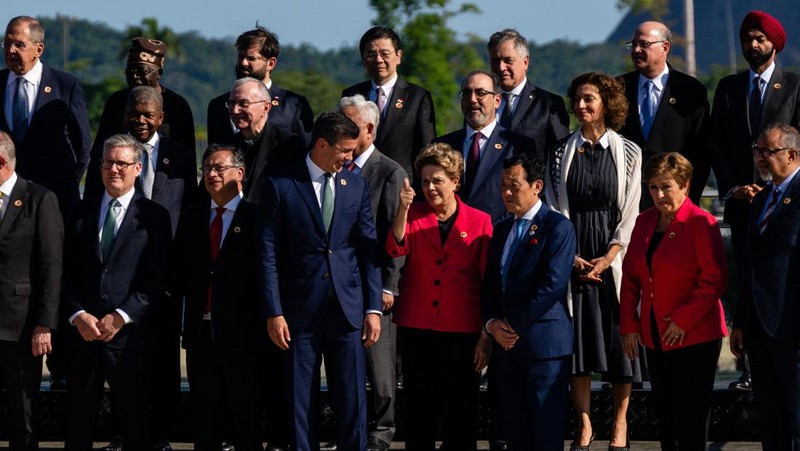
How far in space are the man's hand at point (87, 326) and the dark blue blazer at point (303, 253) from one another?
0.90 metres

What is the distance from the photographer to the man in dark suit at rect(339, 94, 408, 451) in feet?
21.9

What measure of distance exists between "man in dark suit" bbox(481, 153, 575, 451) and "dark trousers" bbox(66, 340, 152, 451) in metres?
1.82

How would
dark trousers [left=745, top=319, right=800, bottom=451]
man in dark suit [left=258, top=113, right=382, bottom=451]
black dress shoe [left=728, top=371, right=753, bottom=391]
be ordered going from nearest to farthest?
1. dark trousers [left=745, top=319, right=800, bottom=451]
2. man in dark suit [left=258, top=113, right=382, bottom=451]
3. black dress shoe [left=728, top=371, right=753, bottom=391]

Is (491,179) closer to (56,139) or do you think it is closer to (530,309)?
(530,309)

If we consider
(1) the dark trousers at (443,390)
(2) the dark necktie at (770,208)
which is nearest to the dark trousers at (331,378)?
(1) the dark trousers at (443,390)

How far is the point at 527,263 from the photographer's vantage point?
610 cm

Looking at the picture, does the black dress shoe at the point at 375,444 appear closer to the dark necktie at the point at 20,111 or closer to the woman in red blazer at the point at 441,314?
the woman in red blazer at the point at 441,314

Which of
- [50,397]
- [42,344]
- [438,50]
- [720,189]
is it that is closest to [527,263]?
[720,189]

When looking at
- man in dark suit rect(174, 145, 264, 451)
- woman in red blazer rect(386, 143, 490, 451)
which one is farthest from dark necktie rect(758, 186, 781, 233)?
man in dark suit rect(174, 145, 264, 451)

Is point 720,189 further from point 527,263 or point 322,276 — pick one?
point 322,276

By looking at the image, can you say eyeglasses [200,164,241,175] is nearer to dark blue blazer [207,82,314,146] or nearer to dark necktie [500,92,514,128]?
dark blue blazer [207,82,314,146]

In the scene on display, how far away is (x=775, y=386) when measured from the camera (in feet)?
19.3

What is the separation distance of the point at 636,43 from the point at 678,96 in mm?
379

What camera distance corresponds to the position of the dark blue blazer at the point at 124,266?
253 inches
